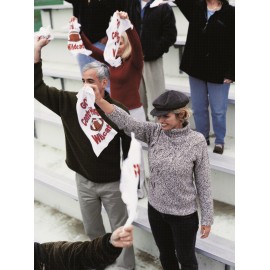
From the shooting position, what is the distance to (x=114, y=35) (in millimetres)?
2119

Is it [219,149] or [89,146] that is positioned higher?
[89,146]

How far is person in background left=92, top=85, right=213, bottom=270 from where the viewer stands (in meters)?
1.66

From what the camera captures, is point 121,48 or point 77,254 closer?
point 77,254

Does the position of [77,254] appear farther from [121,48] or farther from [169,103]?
[121,48]

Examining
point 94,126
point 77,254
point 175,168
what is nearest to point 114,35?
point 94,126

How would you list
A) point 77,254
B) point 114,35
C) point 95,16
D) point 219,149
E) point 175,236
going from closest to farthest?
point 77,254 < point 175,236 < point 114,35 < point 219,149 < point 95,16

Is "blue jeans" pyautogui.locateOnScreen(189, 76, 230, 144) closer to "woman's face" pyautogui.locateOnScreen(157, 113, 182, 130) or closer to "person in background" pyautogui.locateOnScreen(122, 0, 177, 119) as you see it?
"person in background" pyautogui.locateOnScreen(122, 0, 177, 119)

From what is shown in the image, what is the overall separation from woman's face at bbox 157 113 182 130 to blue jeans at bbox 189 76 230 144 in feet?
2.62

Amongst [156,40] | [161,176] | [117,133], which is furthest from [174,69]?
[161,176]

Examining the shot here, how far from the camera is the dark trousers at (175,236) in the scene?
5.69 feet

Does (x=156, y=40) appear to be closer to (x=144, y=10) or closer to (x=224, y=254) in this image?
(x=144, y=10)

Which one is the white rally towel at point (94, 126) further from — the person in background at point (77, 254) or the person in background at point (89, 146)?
the person in background at point (77, 254)

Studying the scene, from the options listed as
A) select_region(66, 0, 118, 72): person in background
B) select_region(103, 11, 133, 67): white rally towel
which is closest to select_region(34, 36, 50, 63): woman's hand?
select_region(103, 11, 133, 67): white rally towel

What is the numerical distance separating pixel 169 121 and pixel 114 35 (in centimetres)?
70
